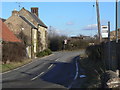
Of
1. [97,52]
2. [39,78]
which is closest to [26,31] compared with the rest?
[97,52]

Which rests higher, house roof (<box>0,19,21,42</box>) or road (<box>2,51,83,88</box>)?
house roof (<box>0,19,21,42</box>)

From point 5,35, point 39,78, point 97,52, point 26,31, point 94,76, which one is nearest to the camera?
point 94,76

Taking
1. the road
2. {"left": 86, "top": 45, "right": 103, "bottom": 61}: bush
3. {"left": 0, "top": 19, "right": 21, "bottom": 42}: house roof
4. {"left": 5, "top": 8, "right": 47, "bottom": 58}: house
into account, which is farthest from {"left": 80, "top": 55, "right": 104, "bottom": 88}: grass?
{"left": 5, "top": 8, "right": 47, "bottom": 58}: house

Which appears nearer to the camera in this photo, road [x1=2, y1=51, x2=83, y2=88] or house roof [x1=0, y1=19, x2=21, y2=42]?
road [x1=2, y1=51, x2=83, y2=88]

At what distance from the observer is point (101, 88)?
40.2 feet

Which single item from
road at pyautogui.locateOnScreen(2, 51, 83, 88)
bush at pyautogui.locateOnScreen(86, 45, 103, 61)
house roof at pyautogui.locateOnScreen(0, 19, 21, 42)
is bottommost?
road at pyautogui.locateOnScreen(2, 51, 83, 88)

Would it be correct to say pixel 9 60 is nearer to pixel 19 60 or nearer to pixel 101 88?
pixel 19 60

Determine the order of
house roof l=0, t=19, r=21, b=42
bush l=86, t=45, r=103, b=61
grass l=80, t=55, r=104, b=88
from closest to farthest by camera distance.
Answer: grass l=80, t=55, r=104, b=88, bush l=86, t=45, r=103, b=61, house roof l=0, t=19, r=21, b=42

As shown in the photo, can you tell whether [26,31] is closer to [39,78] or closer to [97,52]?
[97,52]

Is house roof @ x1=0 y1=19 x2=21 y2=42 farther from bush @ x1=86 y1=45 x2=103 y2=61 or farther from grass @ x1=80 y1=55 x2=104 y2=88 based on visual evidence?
grass @ x1=80 y1=55 x2=104 y2=88

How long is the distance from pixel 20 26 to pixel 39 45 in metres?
8.88

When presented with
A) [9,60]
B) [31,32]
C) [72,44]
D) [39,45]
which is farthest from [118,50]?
[72,44]

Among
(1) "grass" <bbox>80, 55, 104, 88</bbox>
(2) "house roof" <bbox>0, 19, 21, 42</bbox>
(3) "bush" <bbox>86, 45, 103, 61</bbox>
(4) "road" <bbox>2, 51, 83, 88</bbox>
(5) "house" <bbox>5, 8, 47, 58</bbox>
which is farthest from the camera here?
(5) "house" <bbox>5, 8, 47, 58</bbox>

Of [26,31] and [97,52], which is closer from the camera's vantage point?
[97,52]
